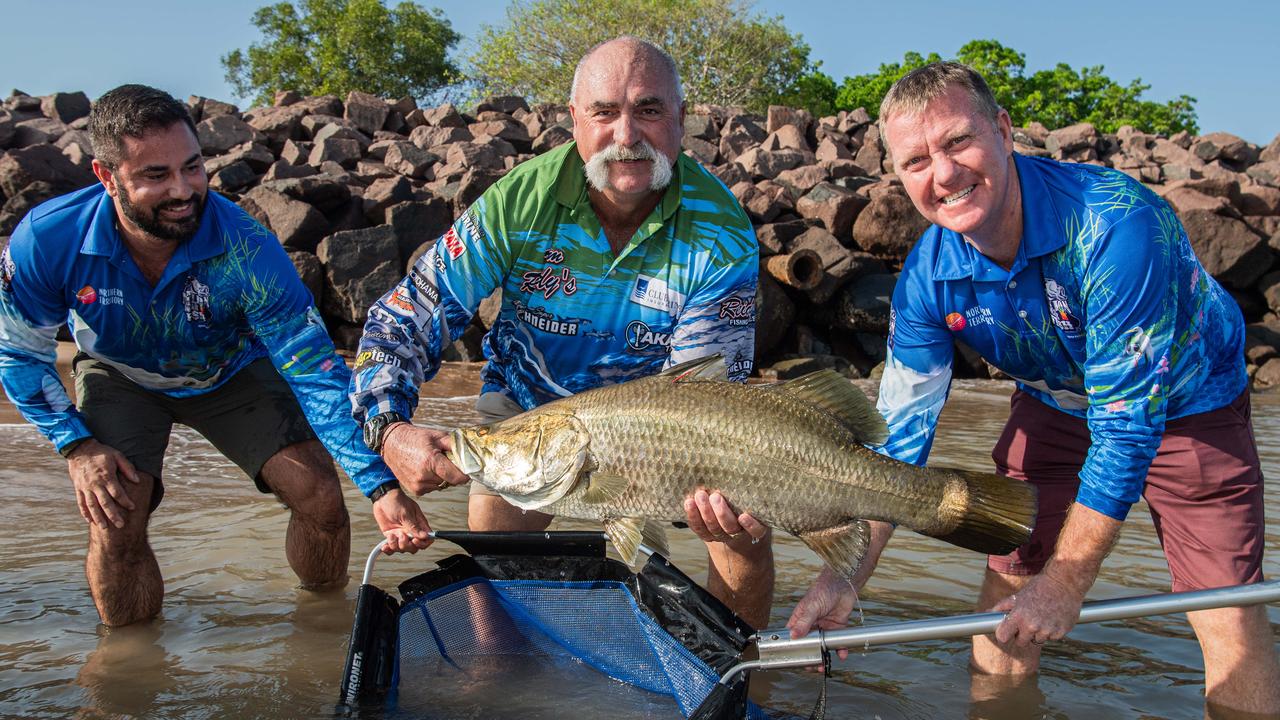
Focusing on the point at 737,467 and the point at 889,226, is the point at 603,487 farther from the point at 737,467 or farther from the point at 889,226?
the point at 889,226

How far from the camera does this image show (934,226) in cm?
384

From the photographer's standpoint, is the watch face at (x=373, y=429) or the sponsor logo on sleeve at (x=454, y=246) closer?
the watch face at (x=373, y=429)

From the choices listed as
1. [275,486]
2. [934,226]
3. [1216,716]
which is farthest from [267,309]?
[1216,716]

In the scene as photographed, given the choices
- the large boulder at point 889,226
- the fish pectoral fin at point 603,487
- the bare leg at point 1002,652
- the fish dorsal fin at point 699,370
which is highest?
the large boulder at point 889,226

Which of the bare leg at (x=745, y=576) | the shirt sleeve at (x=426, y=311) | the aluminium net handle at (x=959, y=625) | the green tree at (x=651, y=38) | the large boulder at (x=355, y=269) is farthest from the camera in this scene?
the green tree at (x=651, y=38)

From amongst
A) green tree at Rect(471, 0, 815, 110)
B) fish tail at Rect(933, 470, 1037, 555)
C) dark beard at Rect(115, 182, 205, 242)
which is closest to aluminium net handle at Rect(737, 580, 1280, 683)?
fish tail at Rect(933, 470, 1037, 555)

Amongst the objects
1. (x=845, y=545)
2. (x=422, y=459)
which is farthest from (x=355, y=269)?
(x=845, y=545)

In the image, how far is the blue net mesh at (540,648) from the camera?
355 cm

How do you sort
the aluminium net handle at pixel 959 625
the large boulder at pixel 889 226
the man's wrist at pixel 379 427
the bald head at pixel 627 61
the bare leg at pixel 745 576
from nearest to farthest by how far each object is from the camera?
the aluminium net handle at pixel 959 625 < the man's wrist at pixel 379 427 < the bald head at pixel 627 61 < the bare leg at pixel 745 576 < the large boulder at pixel 889 226

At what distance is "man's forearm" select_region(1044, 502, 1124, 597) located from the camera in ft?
10.2

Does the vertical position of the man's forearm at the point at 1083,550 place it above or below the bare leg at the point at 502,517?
above

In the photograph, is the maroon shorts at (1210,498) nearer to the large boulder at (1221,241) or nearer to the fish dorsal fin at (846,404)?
the fish dorsal fin at (846,404)

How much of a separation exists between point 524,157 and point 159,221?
15.6m

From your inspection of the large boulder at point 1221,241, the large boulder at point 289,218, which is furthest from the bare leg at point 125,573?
the large boulder at point 1221,241
